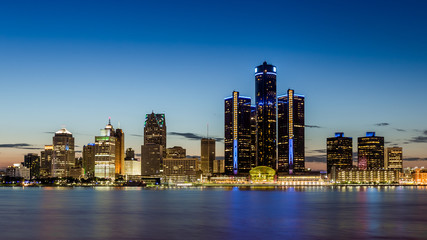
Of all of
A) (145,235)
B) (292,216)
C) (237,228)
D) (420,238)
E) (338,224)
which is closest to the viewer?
(420,238)

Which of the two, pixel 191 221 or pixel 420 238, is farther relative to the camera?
pixel 191 221

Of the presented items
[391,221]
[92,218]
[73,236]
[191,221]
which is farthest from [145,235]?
[391,221]

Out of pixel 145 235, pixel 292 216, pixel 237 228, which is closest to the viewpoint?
pixel 145 235

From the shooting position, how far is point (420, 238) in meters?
53.8

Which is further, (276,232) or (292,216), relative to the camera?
(292,216)

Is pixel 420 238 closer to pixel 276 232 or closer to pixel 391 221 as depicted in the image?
pixel 276 232

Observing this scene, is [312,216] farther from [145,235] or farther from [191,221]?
[145,235]

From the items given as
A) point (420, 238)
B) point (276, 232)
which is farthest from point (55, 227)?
point (420, 238)

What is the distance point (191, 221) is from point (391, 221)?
95.2 feet

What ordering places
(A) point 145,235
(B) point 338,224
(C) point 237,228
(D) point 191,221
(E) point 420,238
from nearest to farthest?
(E) point 420,238
(A) point 145,235
(C) point 237,228
(B) point 338,224
(D) point 191,221

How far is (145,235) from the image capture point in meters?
57.5

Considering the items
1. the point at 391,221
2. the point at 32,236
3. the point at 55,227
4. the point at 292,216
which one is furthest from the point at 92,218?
the point at 391,221

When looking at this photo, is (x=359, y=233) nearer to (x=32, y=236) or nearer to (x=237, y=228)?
(x=237, y=228)

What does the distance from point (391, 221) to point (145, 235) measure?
123ft
